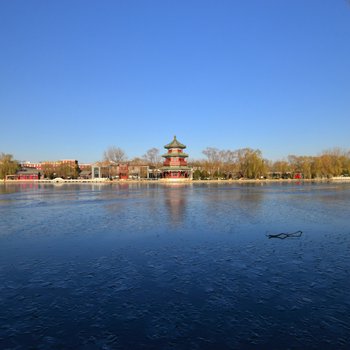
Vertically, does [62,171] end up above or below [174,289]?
above

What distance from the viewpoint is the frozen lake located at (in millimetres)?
6898

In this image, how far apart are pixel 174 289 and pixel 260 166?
296 ft

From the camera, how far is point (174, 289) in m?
9.37

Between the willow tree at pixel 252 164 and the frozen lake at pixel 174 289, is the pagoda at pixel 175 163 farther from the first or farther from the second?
the frozen lake at pixel 174 289

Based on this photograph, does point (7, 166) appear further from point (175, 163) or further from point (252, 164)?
point (252, 164)

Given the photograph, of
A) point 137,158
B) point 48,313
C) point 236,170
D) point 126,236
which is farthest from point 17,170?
point 48,313

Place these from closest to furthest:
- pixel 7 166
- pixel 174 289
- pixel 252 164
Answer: pixel 174 289
pixel 252 164
pixel 7 166

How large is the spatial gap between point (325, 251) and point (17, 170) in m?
126

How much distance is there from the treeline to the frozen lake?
81222mm

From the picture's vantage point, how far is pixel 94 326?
7.33 meters

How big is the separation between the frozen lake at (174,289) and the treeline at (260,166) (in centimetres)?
8122

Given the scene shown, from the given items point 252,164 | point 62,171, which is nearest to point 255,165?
point 252,164

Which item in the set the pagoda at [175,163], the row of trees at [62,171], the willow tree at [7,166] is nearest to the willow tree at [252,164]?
the pagoda at [175,163]

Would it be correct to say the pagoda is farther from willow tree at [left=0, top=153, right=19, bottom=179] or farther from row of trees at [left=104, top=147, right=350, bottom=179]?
willow tree at [left=0, top=153, right=19, bottom=179]
